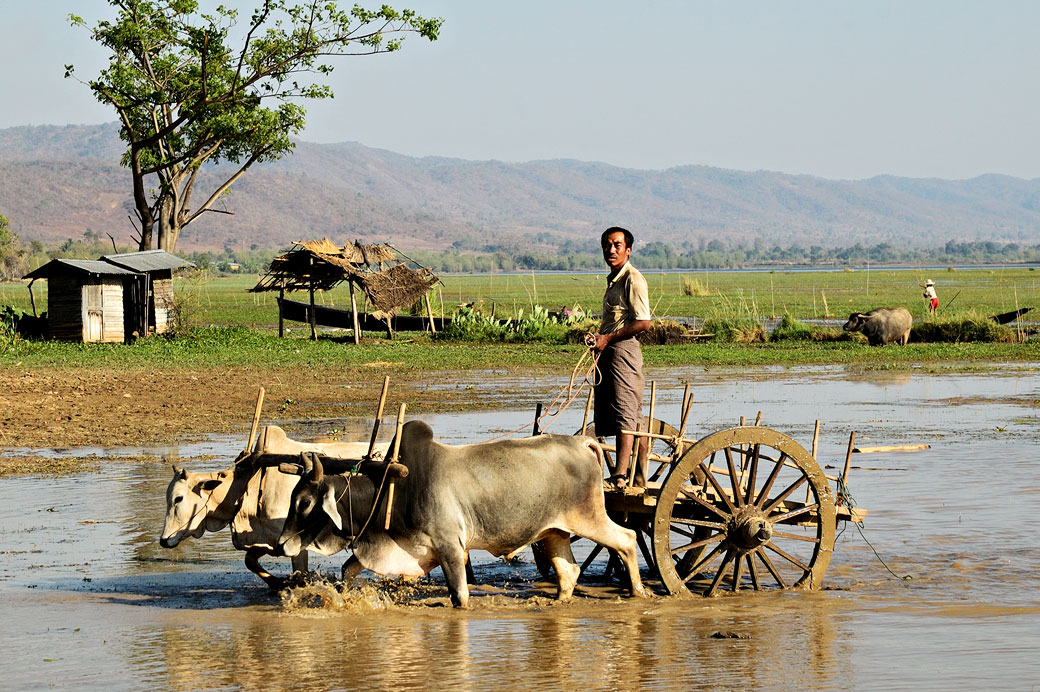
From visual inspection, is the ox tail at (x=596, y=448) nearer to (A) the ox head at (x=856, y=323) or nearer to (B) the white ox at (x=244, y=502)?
(B) the white ox at (x=244, y=502)

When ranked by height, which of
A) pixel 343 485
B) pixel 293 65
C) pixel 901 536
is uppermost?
pixel 293 65

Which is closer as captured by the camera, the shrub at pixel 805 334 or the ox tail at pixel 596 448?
the ox tail at pixel 596 448

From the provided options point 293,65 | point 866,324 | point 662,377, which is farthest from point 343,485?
point 293,65

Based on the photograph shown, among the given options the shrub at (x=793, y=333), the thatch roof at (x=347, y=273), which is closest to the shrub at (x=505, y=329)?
the thatch roof at (x=347, y=273)

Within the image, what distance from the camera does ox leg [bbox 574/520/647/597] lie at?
8070 millimetres

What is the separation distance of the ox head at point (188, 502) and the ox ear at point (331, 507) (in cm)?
108

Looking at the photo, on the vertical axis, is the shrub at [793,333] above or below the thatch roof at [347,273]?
below

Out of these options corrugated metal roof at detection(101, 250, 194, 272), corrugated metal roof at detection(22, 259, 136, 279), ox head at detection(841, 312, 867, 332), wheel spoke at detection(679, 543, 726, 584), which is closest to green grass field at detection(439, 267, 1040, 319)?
ox head at detection(841, 312, 867, 332)

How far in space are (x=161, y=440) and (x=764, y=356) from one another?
1520 cm

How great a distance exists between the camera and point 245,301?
188ft

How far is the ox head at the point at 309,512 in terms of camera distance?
791 cm

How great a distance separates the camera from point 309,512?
26.3ft

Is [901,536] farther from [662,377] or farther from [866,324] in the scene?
[866,324]

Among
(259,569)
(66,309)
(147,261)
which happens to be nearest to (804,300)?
(147,261)
